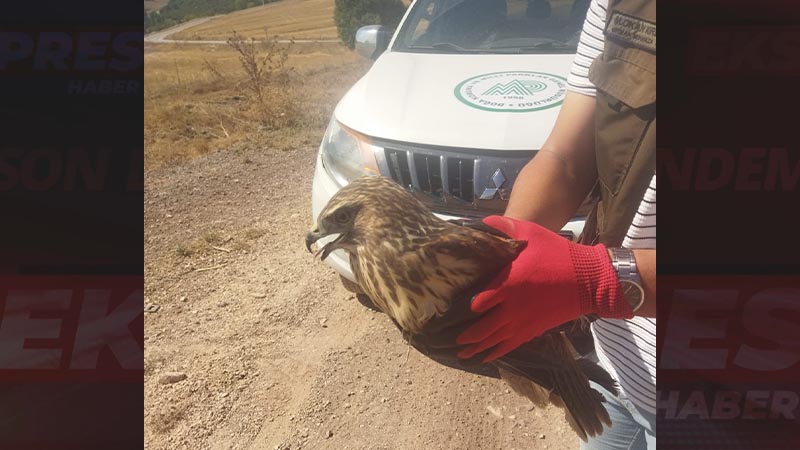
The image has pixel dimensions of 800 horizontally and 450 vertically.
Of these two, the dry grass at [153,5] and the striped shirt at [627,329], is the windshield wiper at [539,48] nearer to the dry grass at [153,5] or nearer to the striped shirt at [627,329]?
the striped shirt at [627,329]

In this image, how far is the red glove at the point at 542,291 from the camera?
2.73 feet

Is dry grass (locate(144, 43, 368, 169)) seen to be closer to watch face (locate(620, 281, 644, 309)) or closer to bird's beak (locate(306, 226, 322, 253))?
bird's beak (locate(306, 226, 322, 253))

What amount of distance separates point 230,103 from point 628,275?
4.40 m

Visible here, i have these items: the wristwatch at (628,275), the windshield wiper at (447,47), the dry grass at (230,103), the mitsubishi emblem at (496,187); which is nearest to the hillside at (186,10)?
the mitsubishi emblem at (496,187)

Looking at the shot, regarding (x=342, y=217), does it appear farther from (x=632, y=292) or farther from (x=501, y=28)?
(x=501, y=28)

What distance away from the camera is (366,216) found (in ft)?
2.84

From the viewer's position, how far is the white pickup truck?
169cm

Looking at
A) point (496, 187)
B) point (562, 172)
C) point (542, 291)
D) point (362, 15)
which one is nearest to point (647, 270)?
point (542, 291)

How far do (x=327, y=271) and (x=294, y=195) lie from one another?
0.91 metres

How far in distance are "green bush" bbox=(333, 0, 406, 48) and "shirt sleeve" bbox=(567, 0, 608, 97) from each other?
1.20 m

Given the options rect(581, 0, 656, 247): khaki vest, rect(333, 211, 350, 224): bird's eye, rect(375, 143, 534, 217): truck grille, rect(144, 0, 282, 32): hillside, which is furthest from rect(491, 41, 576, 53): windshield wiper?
rect(333, 211, 350, 224): bird's eye
